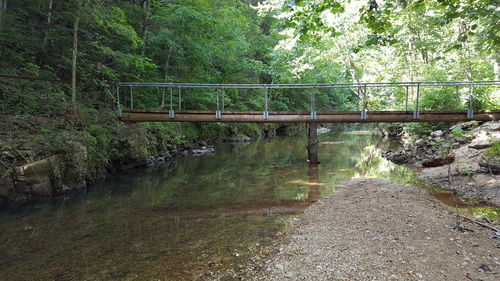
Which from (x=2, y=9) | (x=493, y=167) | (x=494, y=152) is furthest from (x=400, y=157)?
(x=2, y=9)

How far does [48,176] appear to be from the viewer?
25.1ft

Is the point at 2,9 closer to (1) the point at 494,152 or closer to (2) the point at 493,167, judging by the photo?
(2) the point at 493,167

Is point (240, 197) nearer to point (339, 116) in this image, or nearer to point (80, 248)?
point (80, 248)

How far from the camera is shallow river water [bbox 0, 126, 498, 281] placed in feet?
13.4

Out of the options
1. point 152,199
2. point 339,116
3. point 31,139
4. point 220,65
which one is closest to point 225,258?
point 152,199

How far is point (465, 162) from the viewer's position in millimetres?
Result: 8508

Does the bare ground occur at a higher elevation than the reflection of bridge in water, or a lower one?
higher

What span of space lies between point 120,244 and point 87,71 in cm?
900

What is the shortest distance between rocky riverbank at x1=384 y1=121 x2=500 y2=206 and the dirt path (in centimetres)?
111

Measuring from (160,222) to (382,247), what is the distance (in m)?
3.98

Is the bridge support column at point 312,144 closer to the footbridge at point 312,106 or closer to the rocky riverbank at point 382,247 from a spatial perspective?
the footbridge at point 312,106

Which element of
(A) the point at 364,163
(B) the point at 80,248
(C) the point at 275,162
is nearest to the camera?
(B) the point at 80,248

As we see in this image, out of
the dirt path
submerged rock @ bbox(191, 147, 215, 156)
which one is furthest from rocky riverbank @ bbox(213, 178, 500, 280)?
submerged rock @ bbox(191, 147, 215, 156)

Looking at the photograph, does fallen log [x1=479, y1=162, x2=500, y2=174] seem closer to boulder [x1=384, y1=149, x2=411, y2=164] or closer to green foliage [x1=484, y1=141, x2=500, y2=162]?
green foliage [x1=484, y1=141, x2=500, y2=162]
